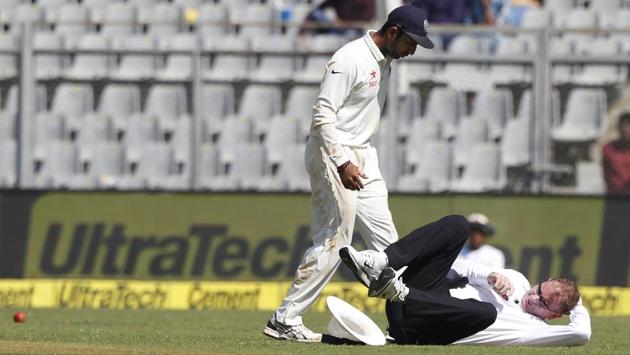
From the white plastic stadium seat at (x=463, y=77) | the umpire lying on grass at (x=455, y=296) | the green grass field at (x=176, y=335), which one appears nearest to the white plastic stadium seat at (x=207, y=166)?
the green grass field at (x=176, y=335)

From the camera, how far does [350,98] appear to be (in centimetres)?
873

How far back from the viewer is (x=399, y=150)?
14.6 meters

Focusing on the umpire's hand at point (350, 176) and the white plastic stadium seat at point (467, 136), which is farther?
the white plastic stadium seat at point (467, 136)

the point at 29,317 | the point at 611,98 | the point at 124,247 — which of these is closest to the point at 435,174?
the point at 611,98

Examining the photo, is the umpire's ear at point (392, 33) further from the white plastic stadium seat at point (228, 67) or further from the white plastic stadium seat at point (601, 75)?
the white plastic stadium seat at point (601, 75)

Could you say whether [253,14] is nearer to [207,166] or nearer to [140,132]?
[140,132]

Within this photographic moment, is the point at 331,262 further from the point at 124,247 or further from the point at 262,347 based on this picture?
the point at 124,247

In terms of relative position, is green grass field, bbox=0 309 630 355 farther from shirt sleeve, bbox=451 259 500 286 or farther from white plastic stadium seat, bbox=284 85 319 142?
white plastic stadium seat, bbox=284 85 319 142

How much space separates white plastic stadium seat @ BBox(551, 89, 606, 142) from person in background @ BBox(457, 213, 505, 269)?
1238mm

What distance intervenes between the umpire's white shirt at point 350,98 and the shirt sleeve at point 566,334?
155cm

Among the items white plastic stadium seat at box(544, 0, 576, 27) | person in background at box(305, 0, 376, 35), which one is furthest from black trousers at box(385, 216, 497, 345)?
white plastic stadium seat at box(544, 0, 576, 27)

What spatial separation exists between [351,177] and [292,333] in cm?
111

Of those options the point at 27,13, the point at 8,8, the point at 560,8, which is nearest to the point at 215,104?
the point at 27,13

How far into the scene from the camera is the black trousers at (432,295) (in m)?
8.37
